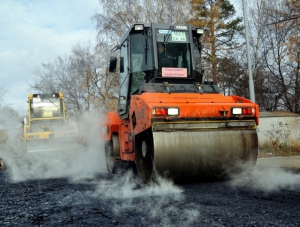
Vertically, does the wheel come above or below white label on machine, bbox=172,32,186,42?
below

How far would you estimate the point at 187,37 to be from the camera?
287 inches

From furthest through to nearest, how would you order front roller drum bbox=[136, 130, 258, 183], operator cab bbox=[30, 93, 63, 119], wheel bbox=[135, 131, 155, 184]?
operator cab bbox=[30, 93, 63, 119] < wheel bbox=[135, 131, 155, 184] < front roller drum bbox=[136, 130, 258, 183]

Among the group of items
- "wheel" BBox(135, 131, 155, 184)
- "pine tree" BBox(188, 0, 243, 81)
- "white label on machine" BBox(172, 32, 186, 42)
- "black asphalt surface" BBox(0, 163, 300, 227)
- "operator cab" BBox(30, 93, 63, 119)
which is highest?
"pine tree" BBox(188, 0, 243, 81)

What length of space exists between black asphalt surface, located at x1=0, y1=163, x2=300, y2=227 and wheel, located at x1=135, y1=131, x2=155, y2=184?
0.19 meters

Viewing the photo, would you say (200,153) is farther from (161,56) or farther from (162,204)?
(161,56)

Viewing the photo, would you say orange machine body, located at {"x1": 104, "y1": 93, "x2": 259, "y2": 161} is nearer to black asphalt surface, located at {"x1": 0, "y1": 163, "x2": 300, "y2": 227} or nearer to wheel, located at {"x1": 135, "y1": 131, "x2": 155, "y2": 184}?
wheel, located at {"x1": 135, "y1": 131, "x2": 155, "y2": 184}

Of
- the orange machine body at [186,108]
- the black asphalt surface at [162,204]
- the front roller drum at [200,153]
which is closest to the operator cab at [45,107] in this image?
the black asphalt surface at [162,204]

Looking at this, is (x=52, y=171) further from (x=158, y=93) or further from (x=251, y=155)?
(x=251, y=155)

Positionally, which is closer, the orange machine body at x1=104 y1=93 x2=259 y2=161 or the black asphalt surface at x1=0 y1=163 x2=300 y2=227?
the black asphalt surface at x1=0 y1=163 x2=300 y2=227

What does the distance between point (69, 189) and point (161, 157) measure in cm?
218

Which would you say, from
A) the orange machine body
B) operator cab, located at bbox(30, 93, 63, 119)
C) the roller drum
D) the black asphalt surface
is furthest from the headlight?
operator cab, located at bbox(30, 93, 63, 119)

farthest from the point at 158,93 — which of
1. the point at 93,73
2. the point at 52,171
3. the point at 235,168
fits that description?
the point at 93,73

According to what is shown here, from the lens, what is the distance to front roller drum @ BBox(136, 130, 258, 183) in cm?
525

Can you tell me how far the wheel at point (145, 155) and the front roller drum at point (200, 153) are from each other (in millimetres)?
16
